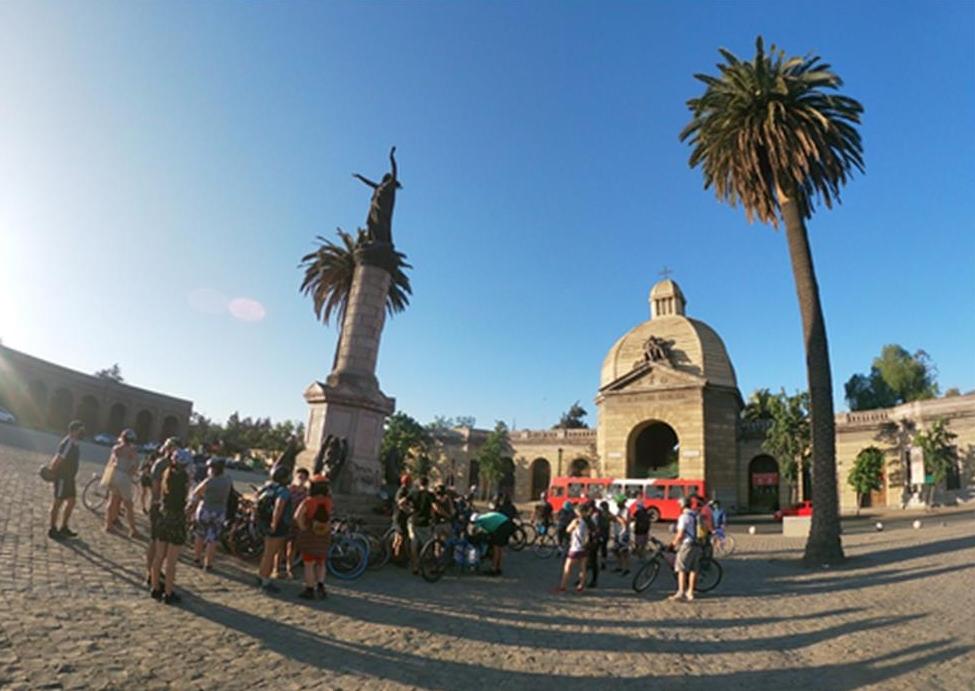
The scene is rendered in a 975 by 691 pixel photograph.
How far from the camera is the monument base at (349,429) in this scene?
13.0 m

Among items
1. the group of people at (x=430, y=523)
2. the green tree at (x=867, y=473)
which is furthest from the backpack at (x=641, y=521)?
the green tree at (x=867, y=473)

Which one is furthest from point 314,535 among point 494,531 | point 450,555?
point 494,531

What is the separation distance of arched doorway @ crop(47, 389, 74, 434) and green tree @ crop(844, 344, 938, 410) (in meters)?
84.1

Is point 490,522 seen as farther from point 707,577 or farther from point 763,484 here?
point 763,484

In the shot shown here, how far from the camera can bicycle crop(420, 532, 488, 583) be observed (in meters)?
9.77

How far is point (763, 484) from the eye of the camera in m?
40.9

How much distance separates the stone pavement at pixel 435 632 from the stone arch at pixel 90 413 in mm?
58341

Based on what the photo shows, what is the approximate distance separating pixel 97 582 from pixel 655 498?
94.2 feet

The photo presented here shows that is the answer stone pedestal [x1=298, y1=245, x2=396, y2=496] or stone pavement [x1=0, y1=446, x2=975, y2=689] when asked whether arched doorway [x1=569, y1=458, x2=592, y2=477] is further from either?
stone pavement [x1=0, y1=446, x2=975, y2=689]

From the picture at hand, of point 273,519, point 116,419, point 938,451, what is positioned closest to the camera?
point 273,519

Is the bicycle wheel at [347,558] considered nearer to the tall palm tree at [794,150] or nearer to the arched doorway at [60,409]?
the tall palm tree at [794,150]

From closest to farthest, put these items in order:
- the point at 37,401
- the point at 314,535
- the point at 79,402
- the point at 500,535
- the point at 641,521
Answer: the point at 314,535
the point at 500,535
the point at 641,521
the point at 37,401
the point at 79,402

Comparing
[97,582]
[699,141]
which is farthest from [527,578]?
[699,141]

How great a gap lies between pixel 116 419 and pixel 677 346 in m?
60.4
